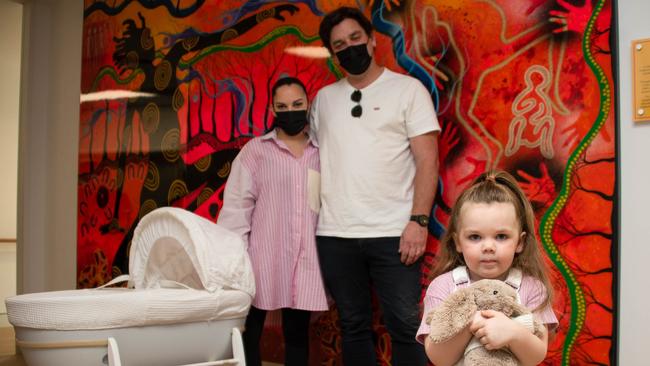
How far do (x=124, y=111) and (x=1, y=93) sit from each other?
11.6 ft

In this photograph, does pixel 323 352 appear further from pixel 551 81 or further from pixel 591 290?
pixel 551 81

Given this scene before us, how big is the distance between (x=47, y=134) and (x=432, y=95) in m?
3.28

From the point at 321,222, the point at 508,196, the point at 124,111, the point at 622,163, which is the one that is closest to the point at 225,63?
the point at 124,111

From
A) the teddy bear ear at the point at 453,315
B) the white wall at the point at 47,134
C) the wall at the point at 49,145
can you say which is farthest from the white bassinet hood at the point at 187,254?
the white wall at the point at 47,134

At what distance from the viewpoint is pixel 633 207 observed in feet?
8.34

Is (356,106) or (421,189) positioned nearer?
(421,189)

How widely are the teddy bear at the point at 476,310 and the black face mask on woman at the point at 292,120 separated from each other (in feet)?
5.37

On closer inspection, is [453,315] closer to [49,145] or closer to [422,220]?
[422,220]

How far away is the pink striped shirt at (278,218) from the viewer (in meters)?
2.92

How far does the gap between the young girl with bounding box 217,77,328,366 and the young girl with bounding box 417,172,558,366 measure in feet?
3.97

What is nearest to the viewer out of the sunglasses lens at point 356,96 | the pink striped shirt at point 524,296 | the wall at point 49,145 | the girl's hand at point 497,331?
the girl's hand at point 497,331

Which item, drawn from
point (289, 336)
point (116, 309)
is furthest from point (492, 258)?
point (289, 336)

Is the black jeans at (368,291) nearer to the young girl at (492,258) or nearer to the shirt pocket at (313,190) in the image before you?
the shirt pocket at (313,190)

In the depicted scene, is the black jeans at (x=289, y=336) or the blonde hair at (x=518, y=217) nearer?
the blonde hair at (x=518, y=217)
